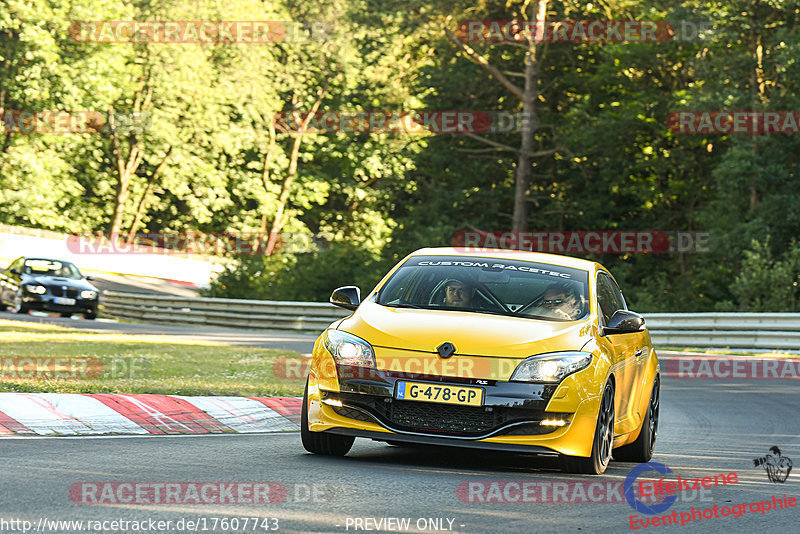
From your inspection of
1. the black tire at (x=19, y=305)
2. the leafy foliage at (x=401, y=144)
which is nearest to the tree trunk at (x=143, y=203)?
the leafy foliage at (x=401, y=144)

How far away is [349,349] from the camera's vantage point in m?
8.37

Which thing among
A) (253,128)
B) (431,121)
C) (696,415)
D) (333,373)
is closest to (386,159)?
(253,128)

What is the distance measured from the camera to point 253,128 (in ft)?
209

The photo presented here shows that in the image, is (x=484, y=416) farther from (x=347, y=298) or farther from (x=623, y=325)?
(x=347, y=298)

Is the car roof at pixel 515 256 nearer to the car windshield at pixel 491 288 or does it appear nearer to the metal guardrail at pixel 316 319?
the car windshield at pixel 491 288

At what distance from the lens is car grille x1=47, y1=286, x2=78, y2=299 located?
100 ft

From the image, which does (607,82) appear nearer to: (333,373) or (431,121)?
(431,121)

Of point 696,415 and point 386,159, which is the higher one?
point 386,159

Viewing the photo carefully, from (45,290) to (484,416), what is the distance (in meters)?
24.4

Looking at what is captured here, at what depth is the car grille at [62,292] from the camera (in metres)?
30.5

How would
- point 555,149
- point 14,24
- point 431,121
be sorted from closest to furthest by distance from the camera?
point 555,149 → point 431,121 → point 14,24

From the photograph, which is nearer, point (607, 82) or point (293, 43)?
point (607, 82)

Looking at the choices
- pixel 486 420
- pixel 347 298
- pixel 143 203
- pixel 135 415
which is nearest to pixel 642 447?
pixel 486 420

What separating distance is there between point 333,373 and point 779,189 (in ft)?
86.3
